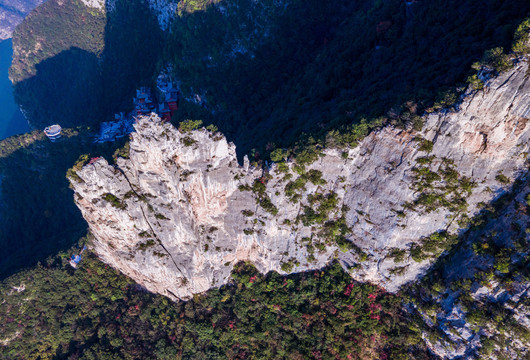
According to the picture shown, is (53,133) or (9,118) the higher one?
(53,133)

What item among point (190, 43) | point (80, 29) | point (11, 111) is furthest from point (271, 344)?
point (11, 111)

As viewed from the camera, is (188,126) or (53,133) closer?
(188,126)

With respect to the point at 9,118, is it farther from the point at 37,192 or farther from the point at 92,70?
the point at 37,192

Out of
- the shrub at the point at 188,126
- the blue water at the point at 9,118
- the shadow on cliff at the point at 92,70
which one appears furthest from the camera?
the blue water at the point at 9,118

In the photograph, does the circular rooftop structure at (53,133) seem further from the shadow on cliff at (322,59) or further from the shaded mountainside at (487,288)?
the shaded mountainside at (487,288)

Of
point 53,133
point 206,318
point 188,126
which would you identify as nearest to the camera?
point 188,126

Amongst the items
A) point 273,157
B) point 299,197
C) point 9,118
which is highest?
point 273,157

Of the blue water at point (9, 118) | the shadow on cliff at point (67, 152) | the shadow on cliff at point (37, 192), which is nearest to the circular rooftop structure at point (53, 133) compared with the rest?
the shadow on cliff at point (37, 192)

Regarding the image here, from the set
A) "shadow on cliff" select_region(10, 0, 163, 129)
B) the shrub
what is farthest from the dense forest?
the shrub

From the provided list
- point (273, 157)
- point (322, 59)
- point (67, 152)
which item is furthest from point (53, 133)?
point (322, 59)
